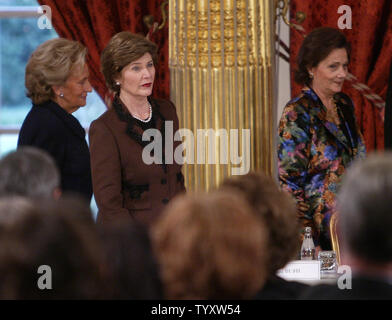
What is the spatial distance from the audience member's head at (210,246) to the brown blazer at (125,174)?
1.82 m

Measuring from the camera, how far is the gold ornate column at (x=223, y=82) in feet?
14.1

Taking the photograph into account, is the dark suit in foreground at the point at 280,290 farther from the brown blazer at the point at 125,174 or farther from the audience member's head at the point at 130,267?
the brown blazer at the point at 125,174

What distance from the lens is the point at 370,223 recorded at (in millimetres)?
1341

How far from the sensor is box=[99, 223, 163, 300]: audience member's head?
1491mm

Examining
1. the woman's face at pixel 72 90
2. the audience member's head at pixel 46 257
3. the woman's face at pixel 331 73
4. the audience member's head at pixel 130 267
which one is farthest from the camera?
the woman's face at pixel 331 73

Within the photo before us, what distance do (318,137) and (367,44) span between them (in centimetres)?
146

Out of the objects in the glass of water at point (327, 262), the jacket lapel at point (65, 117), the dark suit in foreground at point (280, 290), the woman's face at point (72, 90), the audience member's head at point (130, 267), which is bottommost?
the glass of water at point (327, 262)

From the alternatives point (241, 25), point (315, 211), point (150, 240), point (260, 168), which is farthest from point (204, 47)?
point (150, 240)

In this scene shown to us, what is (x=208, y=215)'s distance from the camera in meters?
1.43

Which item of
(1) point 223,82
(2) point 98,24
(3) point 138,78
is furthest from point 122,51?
(2) point 98,24

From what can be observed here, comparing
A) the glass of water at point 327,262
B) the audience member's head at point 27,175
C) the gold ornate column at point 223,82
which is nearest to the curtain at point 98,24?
the gold ornate column at point 223,82

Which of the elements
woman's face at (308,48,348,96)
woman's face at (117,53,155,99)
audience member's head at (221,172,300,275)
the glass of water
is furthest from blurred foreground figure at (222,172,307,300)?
woman's face at (308,48,348,96)

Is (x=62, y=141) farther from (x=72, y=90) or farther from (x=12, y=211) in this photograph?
(x=12, y=211)

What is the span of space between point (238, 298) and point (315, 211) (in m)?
2.30
